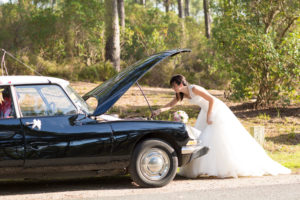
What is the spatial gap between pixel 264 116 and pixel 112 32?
28.0ft

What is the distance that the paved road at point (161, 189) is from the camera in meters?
5.88

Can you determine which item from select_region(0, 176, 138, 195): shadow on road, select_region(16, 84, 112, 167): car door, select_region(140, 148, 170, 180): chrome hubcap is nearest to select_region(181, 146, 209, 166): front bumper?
select_region(140, 148, 170, 180): chrome hubcap

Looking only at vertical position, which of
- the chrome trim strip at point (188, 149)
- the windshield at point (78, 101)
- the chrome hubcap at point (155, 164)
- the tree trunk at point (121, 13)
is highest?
the tree trunk at point (121, 13)

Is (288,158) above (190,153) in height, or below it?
below

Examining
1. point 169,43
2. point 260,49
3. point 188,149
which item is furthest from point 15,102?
point 169,43

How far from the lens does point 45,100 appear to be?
6168mm

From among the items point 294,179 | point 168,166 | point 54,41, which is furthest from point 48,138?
point 54,41

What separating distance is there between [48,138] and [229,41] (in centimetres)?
886

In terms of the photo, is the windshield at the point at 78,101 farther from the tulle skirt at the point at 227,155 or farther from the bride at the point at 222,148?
the tulle skirt at the point at 227,155

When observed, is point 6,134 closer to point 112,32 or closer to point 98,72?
point 98,72

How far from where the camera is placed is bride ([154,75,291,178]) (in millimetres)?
7066

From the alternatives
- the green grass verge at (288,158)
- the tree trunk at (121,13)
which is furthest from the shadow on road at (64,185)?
the tree trunk at (121,13)

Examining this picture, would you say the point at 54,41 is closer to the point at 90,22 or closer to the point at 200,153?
the point at 90,22

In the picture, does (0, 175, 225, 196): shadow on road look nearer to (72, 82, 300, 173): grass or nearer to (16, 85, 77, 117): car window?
(16, 85, 77, 117): car window
